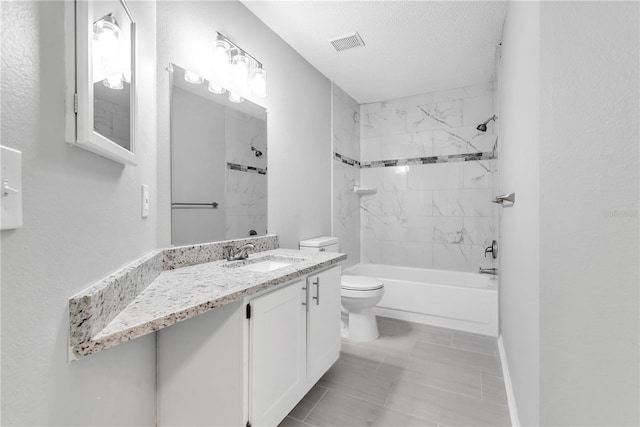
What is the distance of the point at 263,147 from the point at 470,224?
8.43 ft

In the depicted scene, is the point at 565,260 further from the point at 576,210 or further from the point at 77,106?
the point at 77,106

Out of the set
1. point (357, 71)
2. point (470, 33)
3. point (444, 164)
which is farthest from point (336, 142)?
point (470, 33)

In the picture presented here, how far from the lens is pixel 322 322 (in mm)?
1764

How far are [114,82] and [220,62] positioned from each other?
0.97m

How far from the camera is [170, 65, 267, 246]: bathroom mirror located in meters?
1.61

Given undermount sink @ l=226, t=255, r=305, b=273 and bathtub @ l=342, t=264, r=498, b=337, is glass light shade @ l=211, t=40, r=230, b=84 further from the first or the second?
bathtub @ l=342, t=264, r=498, b=337

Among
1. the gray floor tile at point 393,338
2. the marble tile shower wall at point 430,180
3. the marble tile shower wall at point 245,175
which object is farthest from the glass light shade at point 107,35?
the marble tile shower wall at point 430,180

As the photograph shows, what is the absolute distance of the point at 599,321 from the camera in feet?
2.87

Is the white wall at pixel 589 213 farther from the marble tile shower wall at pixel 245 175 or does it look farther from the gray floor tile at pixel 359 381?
the marble tile shower wall at pixel 245 175

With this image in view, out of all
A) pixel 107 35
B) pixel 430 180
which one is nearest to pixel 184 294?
pixel 107 35

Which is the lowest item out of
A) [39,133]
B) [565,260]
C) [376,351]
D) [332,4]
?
[376,351]

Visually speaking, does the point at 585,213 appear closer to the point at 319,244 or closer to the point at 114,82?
the point at 114,82

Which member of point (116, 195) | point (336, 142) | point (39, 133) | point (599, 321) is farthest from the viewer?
point (336, 142)

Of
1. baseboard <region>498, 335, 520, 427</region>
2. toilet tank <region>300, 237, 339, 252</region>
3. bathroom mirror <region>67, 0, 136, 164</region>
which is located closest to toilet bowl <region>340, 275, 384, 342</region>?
toilet tank <region>300, 237, 339, 252</region>
